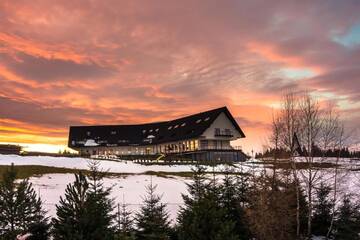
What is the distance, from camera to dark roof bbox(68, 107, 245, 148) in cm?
8456

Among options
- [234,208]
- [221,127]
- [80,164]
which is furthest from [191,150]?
[234,208]

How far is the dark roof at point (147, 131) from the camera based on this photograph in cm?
8456

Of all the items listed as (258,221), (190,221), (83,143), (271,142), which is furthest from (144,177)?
(83,143)

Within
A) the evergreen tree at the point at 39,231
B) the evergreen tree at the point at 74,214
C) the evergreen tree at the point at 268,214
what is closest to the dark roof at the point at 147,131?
the evergreen tree at the point at 268,214

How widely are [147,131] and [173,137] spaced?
12273 mm


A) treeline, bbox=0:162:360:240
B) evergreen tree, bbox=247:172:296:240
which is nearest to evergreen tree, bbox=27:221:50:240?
treeline, bbox=0:162:360:240

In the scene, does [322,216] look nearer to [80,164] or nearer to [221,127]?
[80,164]

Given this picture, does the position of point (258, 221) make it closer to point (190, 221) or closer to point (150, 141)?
point (190, 221)

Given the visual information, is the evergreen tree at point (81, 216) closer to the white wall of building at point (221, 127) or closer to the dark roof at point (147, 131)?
the dark roof at point (147, 131)

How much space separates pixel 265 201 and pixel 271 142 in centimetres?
1191

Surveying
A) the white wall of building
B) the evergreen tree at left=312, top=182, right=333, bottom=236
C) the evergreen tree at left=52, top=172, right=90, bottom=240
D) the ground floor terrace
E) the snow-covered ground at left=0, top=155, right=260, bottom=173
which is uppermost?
the white wall of building

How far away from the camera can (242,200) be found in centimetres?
2827

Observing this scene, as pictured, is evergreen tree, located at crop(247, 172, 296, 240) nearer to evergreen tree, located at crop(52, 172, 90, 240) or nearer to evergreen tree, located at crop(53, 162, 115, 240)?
evergreen tree, located at crop(53, 162, 115, 240)

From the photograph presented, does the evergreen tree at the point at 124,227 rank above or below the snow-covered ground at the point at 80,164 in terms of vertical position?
below
